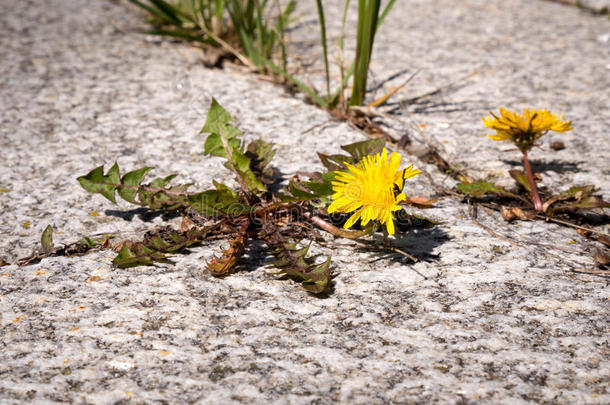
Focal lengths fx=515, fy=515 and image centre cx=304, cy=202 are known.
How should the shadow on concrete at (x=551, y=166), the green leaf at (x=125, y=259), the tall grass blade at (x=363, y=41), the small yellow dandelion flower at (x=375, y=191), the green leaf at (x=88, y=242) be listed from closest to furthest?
the small yellow dandelion flower at (x=375, y=191) → the green leaf at (x=125, y=259) → the green leaf at (x=88, y=242) → the shadow on concrete at (x=551, y=166) → the tall grass blade at (x=363, y=41)

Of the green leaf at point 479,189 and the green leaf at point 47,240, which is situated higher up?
the green leaf at point 479,189

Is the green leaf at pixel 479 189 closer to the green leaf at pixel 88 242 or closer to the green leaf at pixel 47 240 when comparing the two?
the green leaf at pixel 88 242

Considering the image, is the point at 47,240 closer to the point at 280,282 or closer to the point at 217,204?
the point at 217,204

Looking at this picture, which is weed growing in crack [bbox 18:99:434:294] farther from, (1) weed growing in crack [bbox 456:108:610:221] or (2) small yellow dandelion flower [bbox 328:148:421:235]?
(1) weed growing in crack [bbox 456:108:610:221]

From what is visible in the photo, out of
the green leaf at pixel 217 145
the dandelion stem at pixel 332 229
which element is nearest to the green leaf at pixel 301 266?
the dandelion stem at pixel 332 229

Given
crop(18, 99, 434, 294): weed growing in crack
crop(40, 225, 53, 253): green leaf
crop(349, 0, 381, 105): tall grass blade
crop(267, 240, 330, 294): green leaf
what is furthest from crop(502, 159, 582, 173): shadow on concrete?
crop(40, 225, 53, 253): green leaf

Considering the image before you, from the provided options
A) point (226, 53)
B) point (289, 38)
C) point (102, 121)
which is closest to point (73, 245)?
point (102, 121)
